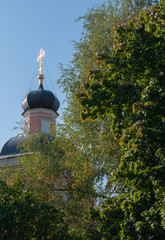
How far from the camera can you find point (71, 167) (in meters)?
15.0

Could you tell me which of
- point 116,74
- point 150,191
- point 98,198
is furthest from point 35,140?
point 150,191

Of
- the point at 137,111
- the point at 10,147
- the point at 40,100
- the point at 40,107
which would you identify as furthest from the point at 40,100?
the point at 137,111

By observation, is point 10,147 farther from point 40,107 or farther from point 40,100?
point 40,100

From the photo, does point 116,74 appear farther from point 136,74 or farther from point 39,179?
point 39,179

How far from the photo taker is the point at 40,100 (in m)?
31.5

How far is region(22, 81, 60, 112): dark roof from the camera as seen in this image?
31500 millimetres

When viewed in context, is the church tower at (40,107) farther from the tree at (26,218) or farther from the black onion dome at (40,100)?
the tree at (26,218)

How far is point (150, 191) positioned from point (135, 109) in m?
1.97

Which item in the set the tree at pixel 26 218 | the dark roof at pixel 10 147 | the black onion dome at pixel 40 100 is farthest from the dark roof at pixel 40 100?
the tree at pixel 26 218

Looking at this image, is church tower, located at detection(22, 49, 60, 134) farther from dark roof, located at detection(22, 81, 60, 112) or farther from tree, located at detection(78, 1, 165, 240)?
tree, located at detection(78, 1, 165, 240)

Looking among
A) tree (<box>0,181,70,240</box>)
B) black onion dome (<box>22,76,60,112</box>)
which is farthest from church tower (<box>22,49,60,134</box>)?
tree (<box>0,181,70,240</box>)

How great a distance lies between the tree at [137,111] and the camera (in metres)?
8.38

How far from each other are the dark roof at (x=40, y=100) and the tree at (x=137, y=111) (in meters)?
21.2

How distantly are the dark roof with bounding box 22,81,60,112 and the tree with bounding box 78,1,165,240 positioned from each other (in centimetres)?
2122
